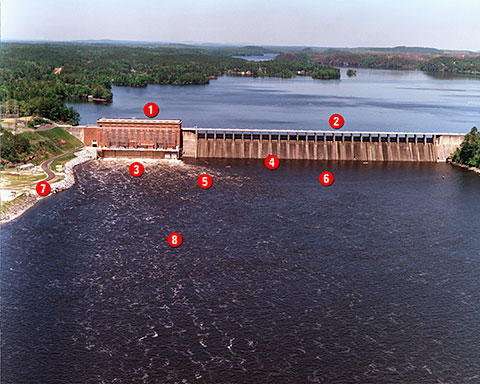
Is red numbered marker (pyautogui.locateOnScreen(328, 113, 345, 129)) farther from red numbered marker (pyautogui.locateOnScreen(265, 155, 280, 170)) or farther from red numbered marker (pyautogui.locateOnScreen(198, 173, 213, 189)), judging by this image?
red numbered marker (pyautogui.locateOnScreen(198, 173, 213, 189))

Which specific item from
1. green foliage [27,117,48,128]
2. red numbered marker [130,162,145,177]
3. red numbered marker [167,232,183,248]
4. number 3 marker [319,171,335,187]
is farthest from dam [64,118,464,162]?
red numbered marker [167,232,183,248]

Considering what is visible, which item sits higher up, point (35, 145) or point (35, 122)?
point (35, 122)

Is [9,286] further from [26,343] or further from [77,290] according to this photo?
[26,343]

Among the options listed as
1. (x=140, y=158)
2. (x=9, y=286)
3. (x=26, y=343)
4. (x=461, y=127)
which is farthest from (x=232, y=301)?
(x=461, y=127)

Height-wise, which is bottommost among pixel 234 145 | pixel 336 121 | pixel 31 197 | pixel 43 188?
pixel 31 197

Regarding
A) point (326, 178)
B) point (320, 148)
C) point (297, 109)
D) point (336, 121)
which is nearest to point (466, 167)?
point (320, 148)

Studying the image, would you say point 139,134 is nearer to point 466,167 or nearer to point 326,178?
point 326,178

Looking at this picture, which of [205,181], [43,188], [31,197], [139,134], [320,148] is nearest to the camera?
[31,197]
